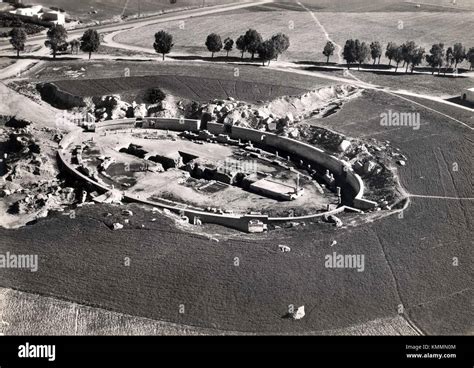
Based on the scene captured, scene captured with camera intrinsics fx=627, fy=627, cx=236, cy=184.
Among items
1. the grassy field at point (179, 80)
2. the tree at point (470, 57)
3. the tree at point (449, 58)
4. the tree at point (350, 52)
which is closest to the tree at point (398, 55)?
the tree at point (350, 52)

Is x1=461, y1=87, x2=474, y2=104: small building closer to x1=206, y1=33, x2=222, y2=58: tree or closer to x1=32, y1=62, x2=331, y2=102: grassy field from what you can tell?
x1=32, y1=62, x2=331, y2=102: grassy field

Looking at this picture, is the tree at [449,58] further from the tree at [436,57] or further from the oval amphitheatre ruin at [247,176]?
the oval amphitheatre ruin at [247,176]

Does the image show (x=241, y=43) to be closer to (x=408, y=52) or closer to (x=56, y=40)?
(x=408, y=52)

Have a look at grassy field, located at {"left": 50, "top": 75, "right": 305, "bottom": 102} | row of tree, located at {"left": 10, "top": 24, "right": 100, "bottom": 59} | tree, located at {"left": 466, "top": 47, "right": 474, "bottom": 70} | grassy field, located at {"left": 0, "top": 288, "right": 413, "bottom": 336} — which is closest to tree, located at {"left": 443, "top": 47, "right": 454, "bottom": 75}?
tree, located at {"left": 466, "top": 47, "right": 474, "bottom": 70}

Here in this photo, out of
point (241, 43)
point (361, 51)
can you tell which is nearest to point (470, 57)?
point (361, 51)
